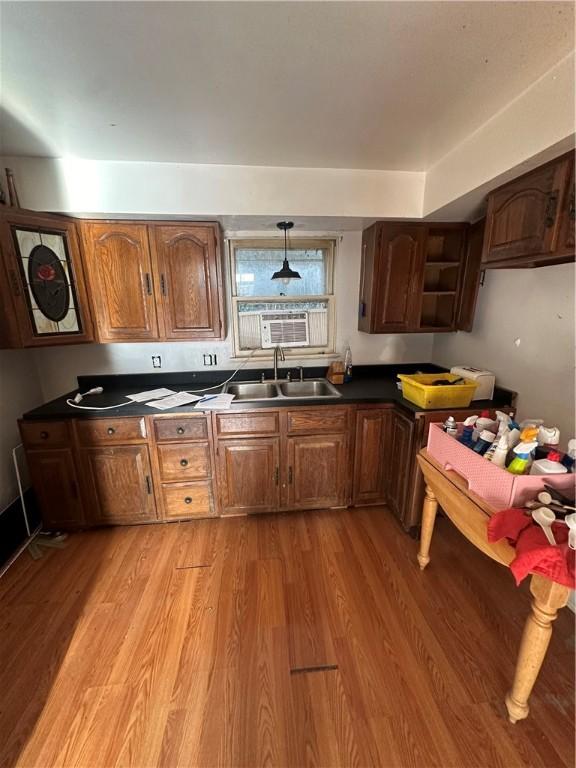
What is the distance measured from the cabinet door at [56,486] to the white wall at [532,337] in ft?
9.44

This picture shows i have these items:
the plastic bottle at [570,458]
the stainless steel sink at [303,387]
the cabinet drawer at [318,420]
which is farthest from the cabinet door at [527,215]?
the stainless steel sink at [303,387]

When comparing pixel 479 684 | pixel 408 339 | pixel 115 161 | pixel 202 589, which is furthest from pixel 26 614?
pixel 408 339

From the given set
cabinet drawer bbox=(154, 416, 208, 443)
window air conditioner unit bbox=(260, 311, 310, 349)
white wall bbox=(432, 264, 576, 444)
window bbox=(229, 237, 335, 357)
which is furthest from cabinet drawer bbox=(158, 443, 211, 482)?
white wall bbox=(432, 264, 576, 444)

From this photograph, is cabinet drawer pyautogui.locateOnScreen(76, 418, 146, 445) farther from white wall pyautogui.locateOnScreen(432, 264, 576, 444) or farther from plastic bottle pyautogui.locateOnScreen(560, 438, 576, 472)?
white wall pyautogui.locateOnScreen(432, 264, 576, 444)

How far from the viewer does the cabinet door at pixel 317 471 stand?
212 cm

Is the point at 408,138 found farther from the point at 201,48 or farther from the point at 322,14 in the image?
the point at 201,48

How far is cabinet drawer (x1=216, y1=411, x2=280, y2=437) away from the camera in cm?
202

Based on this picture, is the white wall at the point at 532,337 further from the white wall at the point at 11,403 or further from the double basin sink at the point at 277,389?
the white wall at the point at 11,403

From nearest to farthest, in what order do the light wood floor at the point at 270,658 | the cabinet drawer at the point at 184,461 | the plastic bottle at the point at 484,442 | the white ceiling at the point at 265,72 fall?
the white ceiling at the point at 265,72, the light wood floor at the point at 270,658, the plastic bottle at the point at 484,442, the cabinet drawer at the point at 184,461

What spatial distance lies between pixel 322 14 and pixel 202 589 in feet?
8.07

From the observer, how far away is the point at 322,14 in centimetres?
90

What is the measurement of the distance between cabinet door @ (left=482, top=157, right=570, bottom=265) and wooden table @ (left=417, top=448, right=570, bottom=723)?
1101mm

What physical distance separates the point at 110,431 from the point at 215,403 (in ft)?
2.27

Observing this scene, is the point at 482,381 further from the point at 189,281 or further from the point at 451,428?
the point at 189,281
